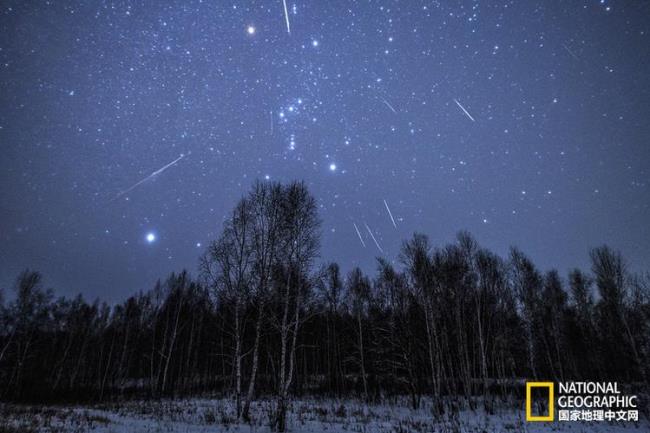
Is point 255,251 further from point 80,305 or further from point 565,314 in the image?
point 80,305

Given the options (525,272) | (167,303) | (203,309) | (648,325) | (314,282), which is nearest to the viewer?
(314,282)

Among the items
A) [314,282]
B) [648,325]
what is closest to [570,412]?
[648,325]

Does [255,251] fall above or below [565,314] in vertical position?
above

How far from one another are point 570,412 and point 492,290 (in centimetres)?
1028

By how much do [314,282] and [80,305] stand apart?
56503 millimetres

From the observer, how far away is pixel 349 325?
3173cm

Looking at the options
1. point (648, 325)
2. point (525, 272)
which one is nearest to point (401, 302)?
point (525, 272)

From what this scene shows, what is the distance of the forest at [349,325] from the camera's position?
1495 cm

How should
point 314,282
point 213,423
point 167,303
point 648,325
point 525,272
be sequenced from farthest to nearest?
1. point 167,303
2. point 525,272
3. point 648,325
4. point 314,282
5. point 213,423

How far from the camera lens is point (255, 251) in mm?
15438

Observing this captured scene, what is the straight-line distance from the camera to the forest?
14953mm

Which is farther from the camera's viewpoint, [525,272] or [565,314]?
[565,314]

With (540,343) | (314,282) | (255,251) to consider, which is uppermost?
(255,251)

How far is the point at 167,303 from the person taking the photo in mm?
35469
